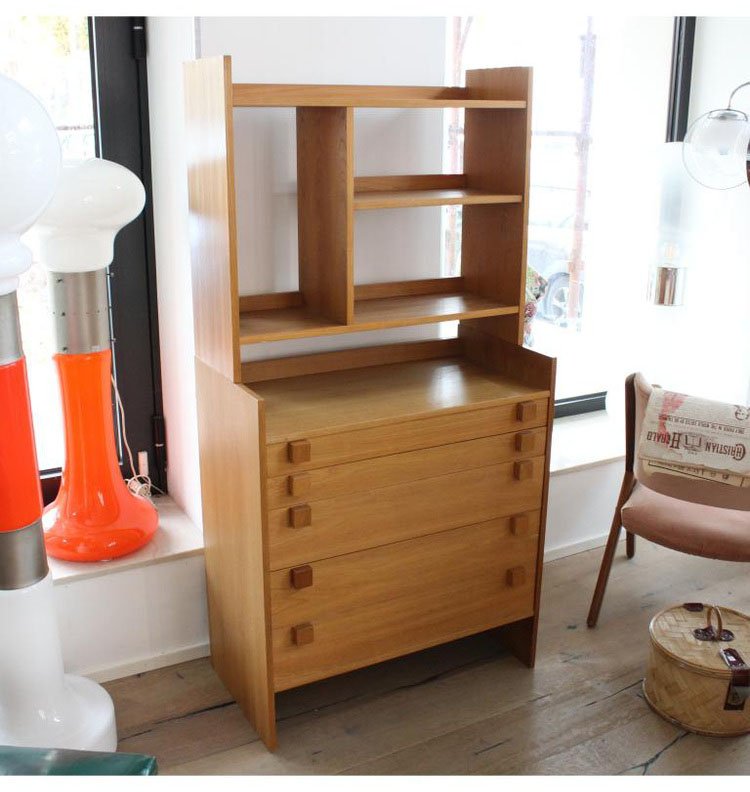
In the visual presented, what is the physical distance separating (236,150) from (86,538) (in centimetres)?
105

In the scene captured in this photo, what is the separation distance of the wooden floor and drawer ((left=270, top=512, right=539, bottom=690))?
0.52 feet

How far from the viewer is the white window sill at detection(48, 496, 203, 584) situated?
246 centimetres

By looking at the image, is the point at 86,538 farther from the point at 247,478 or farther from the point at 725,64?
the point at 725,64

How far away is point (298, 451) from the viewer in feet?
6.97

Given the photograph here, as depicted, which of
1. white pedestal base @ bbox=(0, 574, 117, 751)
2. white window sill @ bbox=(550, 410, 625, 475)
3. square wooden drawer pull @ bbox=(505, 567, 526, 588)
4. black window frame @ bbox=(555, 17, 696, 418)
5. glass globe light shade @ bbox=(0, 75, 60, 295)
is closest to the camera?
glass globe light shade @ bbox=(0, 75, 60, 295)

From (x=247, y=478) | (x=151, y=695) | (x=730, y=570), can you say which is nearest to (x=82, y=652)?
(x=151, y=695)

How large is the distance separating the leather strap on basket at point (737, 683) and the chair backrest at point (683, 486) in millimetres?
441

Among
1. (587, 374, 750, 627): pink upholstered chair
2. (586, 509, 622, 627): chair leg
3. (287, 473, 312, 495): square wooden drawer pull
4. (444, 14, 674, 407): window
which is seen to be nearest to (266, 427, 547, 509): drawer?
(287, 473, 312, 495): square wooden drawer pull

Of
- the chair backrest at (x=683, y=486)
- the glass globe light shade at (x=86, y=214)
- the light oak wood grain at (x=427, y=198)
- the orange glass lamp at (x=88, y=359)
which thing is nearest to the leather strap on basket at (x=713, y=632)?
the chair backrest at (x=683, y=486)

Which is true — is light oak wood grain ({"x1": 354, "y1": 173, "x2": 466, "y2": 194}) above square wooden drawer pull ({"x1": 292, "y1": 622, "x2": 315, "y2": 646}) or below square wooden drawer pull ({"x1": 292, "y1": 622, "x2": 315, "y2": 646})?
above

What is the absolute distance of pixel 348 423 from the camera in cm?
219

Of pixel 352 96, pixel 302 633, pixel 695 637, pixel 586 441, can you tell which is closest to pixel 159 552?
pixel 302 633

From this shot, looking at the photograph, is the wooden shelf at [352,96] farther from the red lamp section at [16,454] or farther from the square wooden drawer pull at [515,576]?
the square wooden drawer pull at [515,576]

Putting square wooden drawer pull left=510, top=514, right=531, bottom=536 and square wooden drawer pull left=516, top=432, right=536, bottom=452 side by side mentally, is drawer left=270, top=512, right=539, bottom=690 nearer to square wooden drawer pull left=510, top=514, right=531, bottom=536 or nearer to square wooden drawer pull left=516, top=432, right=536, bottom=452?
square wooden drawer pull left=510, top=514, right=531, bottom=536
